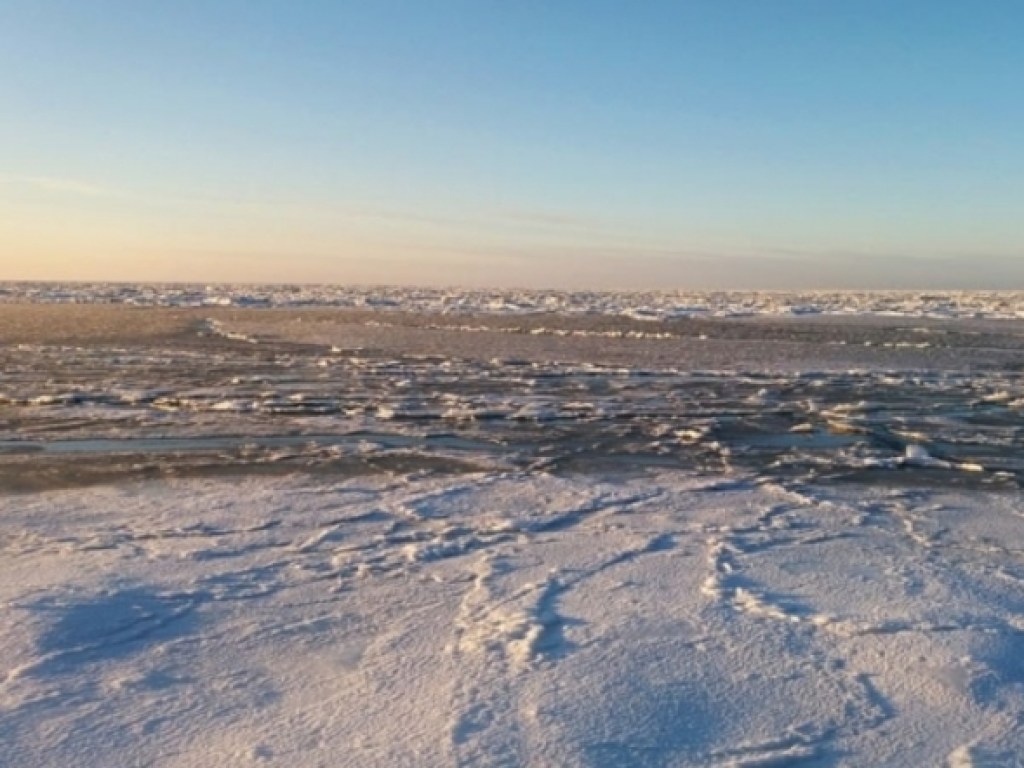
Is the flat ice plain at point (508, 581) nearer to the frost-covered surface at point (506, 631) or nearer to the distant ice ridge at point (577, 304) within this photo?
the frost-covered surface at point (506, 631)

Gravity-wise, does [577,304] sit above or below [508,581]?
above

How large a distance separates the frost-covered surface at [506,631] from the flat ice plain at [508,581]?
0.02 metres

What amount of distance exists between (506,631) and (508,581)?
720 millimetres

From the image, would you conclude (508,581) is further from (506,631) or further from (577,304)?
(577,304)

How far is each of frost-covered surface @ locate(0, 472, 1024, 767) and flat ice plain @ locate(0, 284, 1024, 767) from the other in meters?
0.02

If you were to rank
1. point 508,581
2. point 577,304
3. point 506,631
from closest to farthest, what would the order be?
point 506,631 → point 508,581 → point 577,304

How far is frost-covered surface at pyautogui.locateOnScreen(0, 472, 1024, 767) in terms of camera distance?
344cm

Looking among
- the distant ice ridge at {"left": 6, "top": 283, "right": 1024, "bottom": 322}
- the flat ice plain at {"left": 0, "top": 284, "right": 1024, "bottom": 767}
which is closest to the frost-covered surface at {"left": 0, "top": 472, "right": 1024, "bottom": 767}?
the flat ice plain at {"left": 0, "top": 284, "right": 1024, "bottom": 767}

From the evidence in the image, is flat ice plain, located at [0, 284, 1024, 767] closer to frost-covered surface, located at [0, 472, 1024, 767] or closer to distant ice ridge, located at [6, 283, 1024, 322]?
frost-covered surface, located at [0, 472, 1024, 767]

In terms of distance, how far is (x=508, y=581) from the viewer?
203 inches

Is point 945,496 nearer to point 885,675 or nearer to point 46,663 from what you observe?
point 885,675

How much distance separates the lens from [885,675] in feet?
13.1

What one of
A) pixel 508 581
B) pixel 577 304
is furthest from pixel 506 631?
pixel 577 304

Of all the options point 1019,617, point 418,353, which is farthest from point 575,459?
point 418,353
